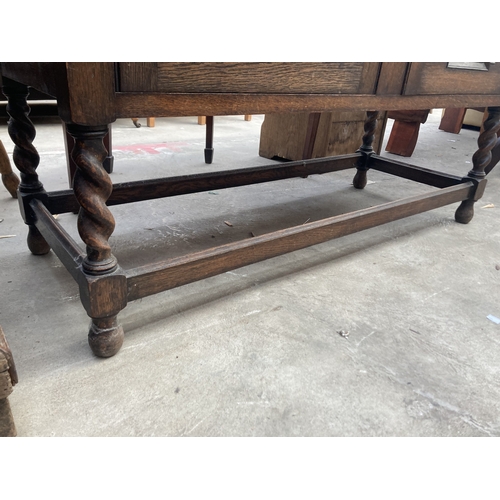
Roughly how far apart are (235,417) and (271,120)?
108 inches

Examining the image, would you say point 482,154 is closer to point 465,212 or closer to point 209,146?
point 465,212

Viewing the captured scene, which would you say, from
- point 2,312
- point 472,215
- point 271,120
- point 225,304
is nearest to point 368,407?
point 225,304

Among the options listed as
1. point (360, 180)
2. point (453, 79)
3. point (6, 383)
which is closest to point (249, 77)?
point (6, 383)

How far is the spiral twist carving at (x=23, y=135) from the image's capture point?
56.2 inches

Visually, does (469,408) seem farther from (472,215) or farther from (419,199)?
(472,215)

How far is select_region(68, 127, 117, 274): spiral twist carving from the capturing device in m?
0.96

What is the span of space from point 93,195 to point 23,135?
0.68m

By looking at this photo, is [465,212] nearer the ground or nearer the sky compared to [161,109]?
nearer the ground

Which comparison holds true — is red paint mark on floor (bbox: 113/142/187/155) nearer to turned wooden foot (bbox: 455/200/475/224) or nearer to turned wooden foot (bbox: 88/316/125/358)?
turned wooden foot (bbox: 455/200/475/224)

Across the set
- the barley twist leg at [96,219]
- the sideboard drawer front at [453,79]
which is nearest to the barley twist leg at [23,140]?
the barley twist leg at [96,219]

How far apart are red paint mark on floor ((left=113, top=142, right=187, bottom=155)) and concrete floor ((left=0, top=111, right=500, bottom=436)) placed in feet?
4.46

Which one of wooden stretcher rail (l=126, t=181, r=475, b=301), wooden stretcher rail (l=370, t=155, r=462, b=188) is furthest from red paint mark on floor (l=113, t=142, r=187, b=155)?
wooden stretcher rail (l=126, t=181, r=475, b=301)

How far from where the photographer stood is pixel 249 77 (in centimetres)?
105

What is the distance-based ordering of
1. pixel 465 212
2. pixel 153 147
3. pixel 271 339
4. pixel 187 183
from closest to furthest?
1. pixel 271 339
2. pixel 187 183
3. pixel 465 212
4. pixel 153 147
